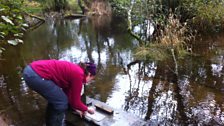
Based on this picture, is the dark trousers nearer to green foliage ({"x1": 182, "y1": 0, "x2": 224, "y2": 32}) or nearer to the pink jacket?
the pink jacket

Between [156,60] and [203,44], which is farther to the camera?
[203,44]

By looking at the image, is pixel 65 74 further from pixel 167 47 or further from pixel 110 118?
pixel 167 47

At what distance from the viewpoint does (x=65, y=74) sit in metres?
3.38

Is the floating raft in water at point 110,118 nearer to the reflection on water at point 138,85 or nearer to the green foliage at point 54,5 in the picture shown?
the reflection on water at point 138,85

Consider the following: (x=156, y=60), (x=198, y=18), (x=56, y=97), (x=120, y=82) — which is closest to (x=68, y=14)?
(x=198, y=18)

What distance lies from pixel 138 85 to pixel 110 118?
2448 mm

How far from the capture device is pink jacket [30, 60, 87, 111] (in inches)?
132

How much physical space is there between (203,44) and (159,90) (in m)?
5.20

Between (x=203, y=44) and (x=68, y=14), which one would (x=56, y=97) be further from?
(x=68, y=14)

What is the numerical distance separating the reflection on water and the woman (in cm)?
144

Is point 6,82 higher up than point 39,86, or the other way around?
point 39,86

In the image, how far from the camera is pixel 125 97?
19.9ft

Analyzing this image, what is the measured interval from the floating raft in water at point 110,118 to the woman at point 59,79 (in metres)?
0.79

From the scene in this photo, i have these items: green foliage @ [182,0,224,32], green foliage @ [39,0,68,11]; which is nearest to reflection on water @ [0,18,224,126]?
green foliage @ [182,0,224,32]
